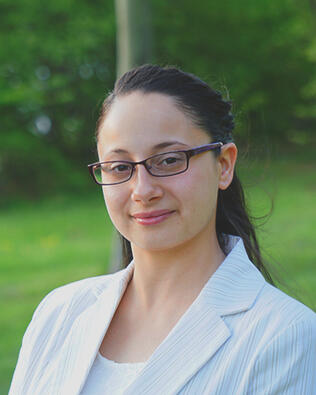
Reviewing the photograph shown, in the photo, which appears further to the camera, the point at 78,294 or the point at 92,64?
the point at 92,64

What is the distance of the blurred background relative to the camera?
1280cm

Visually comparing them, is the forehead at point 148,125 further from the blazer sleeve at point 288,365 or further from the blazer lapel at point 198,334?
the blazer sleeve at point 288,365

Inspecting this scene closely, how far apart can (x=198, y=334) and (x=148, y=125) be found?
61 cm

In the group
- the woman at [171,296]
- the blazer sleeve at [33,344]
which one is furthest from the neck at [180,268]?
the blazer sleeve at [33,344]

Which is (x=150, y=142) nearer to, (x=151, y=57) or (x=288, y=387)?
(x=288, y=387)

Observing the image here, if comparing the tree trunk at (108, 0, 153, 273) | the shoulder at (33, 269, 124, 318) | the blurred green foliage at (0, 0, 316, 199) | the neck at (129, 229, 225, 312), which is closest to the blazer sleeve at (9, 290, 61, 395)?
the shoulder at (33, 269, 124, 318)

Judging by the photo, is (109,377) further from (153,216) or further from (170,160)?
(170,160)

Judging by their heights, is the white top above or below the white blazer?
below

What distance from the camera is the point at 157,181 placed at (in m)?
1.85

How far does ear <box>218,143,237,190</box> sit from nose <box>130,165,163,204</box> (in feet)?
0.84

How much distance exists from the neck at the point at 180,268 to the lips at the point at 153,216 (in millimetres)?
132

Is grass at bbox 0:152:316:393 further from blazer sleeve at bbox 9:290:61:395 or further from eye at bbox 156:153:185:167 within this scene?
blazer sleeve at bbox 9:290:61:395

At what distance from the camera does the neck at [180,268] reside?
1973mm

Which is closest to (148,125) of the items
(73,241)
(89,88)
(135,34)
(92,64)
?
(135,34)
